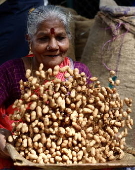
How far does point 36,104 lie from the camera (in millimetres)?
1453

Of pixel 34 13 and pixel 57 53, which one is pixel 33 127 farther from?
pixel 34 13

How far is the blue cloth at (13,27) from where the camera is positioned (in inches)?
105

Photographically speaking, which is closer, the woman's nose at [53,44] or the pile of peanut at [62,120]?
the pile of peanut at [62,120]

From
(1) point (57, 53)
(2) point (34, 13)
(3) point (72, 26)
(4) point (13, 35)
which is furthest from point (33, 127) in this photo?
(3) point (72, 26)

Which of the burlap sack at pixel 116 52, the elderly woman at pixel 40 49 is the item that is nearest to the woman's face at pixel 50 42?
the elderly woman at pixel 40 49

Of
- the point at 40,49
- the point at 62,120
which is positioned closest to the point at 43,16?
the point at 40,49

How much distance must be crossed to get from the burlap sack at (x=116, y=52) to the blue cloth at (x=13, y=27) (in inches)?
22.4

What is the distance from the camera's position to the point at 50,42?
1799mm

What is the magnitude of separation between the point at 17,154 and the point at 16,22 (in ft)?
5.11

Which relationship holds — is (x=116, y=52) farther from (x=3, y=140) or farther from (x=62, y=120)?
(x=3, y=140)

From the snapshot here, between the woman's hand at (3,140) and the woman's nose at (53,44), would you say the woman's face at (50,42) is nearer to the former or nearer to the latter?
the woman's nose at (53,44)

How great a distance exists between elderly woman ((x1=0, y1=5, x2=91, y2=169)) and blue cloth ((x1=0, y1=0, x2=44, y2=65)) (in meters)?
0.81

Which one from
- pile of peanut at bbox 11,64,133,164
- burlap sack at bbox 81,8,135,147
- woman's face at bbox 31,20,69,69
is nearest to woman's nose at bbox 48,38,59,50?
woman's face at bbox 31,20,69,69

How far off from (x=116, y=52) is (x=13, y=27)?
852 millimetres
